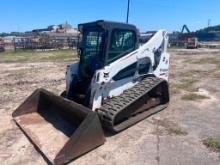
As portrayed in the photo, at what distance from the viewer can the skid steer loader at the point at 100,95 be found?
4957mm

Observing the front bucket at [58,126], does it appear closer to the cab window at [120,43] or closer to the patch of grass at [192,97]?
the cab window at [120,43]

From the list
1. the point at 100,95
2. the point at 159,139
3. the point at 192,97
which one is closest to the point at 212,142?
the point at 159,139

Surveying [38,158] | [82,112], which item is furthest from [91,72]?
[38,158]

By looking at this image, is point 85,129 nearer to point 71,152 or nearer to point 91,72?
point 71,152

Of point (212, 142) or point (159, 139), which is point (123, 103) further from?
point (212, 142)

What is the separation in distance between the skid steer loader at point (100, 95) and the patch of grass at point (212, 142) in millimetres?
1569

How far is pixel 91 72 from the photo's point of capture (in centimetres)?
628

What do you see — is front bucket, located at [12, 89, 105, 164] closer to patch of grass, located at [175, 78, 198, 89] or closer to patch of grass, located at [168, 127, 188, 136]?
patch of grass, located at [168, 127, 188, 136]

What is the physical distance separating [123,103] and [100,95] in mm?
537

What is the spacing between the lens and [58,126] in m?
5.64

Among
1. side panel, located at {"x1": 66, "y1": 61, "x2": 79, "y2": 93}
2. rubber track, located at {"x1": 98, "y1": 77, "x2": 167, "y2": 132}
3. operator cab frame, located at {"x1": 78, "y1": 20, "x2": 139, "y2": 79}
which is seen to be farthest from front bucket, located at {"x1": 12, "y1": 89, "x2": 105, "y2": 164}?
operator cab frame, located at {"x1": 78, "y1": 20, "x2": 139, "y2": 79}

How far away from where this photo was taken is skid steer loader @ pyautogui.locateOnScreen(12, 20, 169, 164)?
16.3ft

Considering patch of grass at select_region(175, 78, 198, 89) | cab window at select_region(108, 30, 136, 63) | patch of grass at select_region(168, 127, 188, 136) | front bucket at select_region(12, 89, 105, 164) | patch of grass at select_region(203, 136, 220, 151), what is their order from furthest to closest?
patch of grass at select_region(175, 78, 198, 89), cab window at select_region(108, 30, 136, 63), patch of grass at select_region(168, 127, 188, 136), patch of grass at select_region(203, 136, 220, 151), front bucket at select_region(12, 89, 105, 164)

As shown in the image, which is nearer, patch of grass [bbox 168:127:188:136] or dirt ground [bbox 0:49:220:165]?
dirt ground [bbox 0:49:220:165]
